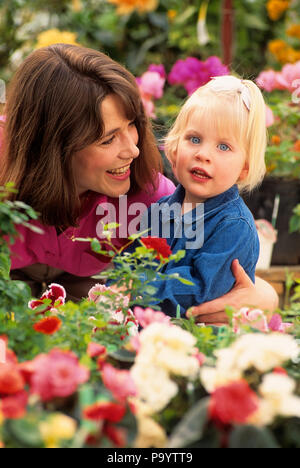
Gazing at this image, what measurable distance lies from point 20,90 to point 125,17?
4351 mm

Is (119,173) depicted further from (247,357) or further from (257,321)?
(247,357)

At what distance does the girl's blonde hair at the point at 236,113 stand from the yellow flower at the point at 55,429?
1.12 metres

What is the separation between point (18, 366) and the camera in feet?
2.97

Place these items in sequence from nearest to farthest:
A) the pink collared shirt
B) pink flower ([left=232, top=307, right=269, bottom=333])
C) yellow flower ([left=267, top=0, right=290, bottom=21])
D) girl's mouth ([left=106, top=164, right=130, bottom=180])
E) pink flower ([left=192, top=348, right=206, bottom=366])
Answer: pink flower ([left=192, top=348, right=206, bottom=366]) < pink flower ([left=232, top=307, right=269, bottom=333]) < girl's mouth ([left=106, top=164, right=130, bottom=180]) < the pink collared shirt < yellow flower ([left=267, top=0, right=290, bottom=21])

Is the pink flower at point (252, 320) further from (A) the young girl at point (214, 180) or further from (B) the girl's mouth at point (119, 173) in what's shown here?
(B) the girl's mouth at point (119, 173)

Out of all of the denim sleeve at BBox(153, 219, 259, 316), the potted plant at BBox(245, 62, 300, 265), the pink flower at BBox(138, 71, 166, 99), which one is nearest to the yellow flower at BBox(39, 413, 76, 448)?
the denim sleeve at BBox(153, 219, 259, 316)

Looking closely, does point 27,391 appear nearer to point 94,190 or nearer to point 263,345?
point 263,345

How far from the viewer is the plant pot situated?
115 inches

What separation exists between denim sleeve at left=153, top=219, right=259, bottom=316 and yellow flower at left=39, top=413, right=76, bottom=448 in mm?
939

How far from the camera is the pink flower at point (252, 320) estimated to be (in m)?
1.16

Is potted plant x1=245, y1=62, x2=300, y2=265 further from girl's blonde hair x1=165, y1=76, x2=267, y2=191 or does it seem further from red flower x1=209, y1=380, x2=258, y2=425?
red flower x1=209, y1=380, x2=258, y2=425

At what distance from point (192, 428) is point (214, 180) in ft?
3.39


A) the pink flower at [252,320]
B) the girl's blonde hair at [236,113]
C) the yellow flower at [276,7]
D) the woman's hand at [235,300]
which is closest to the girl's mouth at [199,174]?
the girl's blonde hair at [236,113]

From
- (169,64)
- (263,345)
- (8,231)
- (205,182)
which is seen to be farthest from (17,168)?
(169,64)
